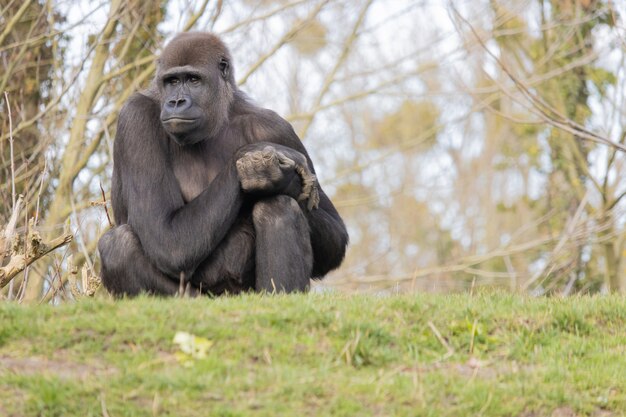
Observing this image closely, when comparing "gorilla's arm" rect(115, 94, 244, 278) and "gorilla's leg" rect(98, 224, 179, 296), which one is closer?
"gorilla's arm" rect(115, 94, 244, 278)

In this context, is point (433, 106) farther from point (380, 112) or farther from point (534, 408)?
point (534, 408)

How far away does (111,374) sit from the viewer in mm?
4809

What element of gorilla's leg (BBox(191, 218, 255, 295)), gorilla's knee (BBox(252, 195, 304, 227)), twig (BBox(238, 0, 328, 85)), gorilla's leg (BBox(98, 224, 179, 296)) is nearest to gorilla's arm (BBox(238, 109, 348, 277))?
gorilla's knee (BBox(252, 195, 304, 227))

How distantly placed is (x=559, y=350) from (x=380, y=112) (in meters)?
30.5

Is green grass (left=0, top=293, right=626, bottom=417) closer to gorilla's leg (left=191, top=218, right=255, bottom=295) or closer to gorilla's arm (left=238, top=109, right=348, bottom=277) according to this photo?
gorilla's leg (left=191, top=218, right=255, bottom=295)

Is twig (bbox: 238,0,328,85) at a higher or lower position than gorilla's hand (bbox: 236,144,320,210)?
higher

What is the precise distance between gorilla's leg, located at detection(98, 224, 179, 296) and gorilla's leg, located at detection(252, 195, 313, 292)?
654 mm

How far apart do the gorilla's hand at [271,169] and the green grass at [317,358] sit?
1.06m

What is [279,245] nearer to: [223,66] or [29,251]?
[223,66]

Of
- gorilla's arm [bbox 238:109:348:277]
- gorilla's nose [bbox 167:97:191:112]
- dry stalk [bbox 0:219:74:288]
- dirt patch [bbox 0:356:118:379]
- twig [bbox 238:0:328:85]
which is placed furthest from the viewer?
twig [bbox 238:0:328:85]

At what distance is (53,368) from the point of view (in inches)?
194

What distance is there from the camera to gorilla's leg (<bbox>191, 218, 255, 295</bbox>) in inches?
275

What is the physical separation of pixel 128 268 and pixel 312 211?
1.39 m

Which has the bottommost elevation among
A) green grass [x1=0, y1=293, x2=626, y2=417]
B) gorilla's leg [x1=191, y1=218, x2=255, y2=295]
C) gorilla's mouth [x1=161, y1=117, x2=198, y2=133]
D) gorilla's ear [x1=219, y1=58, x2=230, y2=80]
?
green grass [x1=0, y1=293, x2=626, y2=417]
